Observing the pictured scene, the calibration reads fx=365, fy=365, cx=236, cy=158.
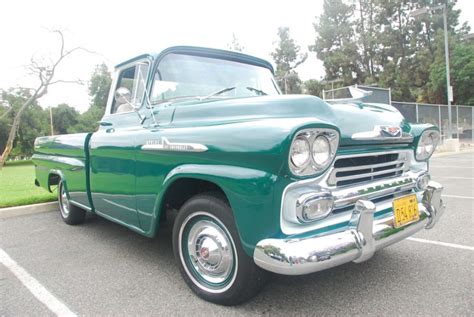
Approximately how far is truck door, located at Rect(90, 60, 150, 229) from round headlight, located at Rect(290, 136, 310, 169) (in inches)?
61.6

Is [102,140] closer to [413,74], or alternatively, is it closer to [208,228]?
[208,228]

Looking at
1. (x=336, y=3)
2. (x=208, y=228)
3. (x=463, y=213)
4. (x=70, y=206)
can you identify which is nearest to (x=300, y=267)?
(x=208, y=228)

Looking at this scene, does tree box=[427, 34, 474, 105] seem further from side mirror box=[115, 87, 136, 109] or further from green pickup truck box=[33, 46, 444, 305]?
side mirror box=[115, 87, 136, 109]

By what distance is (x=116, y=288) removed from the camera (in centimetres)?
283

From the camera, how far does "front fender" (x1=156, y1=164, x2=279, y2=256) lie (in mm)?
2047

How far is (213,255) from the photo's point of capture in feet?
8.20

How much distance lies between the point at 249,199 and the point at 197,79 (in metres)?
1.67

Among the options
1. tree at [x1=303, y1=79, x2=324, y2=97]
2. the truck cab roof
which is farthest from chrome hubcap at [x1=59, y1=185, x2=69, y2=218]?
tree at [x1=303, y1=79, x2=324, y2=97]

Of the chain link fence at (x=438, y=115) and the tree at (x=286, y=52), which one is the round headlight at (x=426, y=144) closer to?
the chain link fence at (x=438, y=115)

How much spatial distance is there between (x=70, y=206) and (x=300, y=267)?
3716 millimetres

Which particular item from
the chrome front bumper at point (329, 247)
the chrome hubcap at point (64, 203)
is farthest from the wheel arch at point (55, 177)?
the chrome front bumper at point (329, 247)

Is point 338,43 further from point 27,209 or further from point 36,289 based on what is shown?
point 36,289

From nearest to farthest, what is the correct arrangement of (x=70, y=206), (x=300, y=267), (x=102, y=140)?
(x=300, y=267), (x=102, y=140), (x=70, y=206)

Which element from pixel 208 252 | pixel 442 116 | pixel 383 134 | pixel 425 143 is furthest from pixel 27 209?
pixel 442 116
